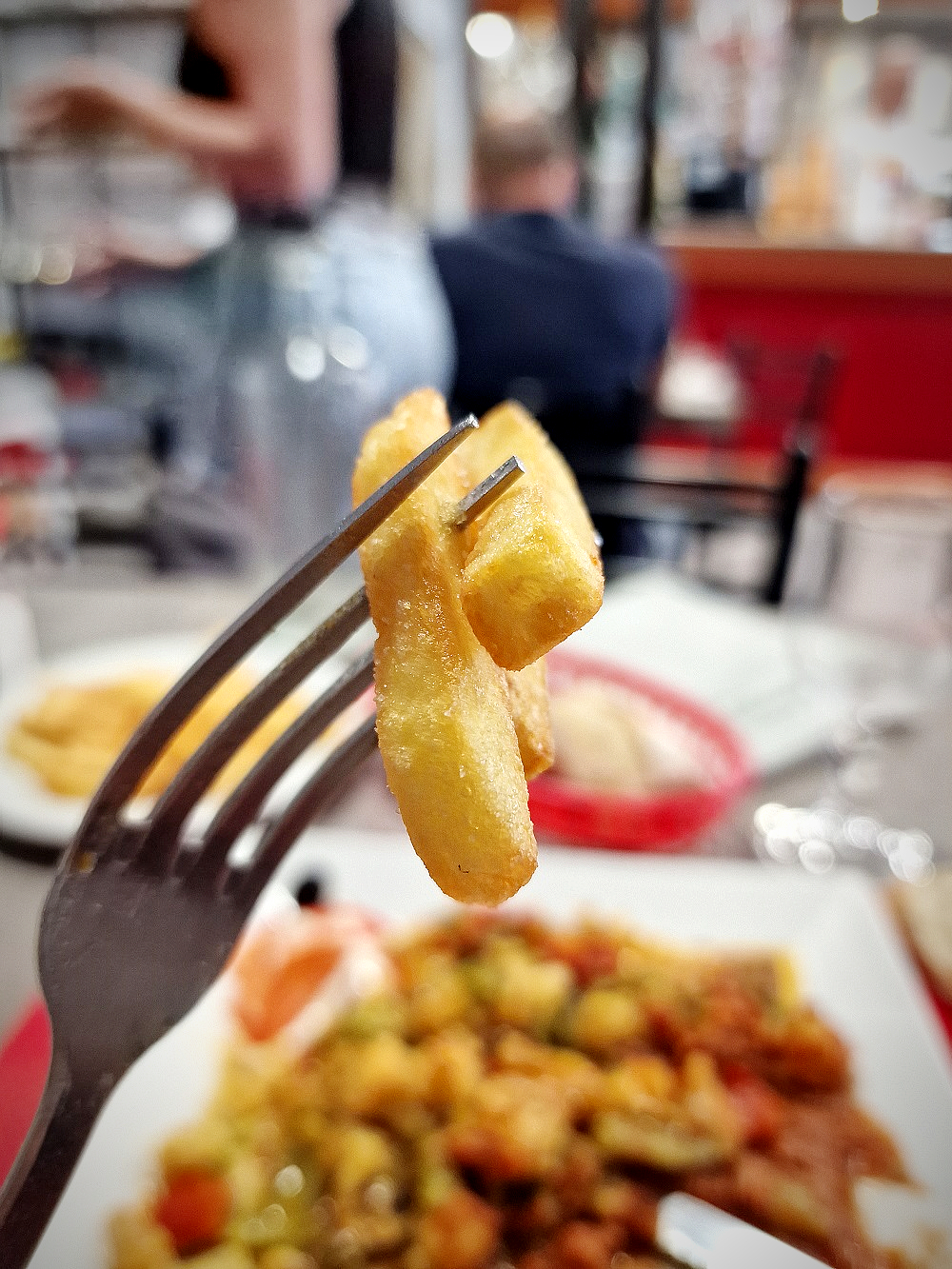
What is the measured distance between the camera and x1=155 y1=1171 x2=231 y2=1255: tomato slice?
545 mm

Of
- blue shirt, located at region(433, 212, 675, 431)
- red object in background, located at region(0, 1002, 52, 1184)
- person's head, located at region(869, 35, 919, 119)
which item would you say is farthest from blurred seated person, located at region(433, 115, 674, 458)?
red object in background, located at region(0, 1002, 52, 1184)

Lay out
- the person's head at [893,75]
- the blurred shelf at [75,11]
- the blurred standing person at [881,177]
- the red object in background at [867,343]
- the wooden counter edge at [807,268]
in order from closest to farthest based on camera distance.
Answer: the person's head at [893,75] < the blurred standing person at [881,177] < the wooden counter edge at [807,268] < the red object in background at [867,343] < the blurred shelf at [75,11]

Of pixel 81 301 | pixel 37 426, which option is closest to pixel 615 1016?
pixel 37 426

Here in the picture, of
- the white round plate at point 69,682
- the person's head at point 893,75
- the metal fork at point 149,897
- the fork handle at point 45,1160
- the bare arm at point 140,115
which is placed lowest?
the white round plate at point 69,682

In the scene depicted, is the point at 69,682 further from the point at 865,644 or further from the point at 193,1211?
the point at 865,644

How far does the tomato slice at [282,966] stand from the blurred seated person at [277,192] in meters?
0.59

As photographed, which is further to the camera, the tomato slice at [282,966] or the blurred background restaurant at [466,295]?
the blurred background restaurant at [466,295]

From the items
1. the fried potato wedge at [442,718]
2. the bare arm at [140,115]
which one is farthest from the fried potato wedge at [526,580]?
the bare arm at [140,115]

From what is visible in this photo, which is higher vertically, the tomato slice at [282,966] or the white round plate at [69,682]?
the white round plate at [69,682]

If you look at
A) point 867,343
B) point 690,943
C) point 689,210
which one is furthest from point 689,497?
point 689,210

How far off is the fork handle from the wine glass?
71 centimetres

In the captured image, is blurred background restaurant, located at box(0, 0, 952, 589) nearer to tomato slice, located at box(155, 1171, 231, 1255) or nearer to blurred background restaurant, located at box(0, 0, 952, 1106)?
blurred background restaurant, located at box(0, 0, 952, 1106)

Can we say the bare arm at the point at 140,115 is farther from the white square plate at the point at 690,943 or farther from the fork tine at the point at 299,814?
the fork tine at the point at 299,814

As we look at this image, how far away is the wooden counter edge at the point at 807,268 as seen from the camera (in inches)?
176
